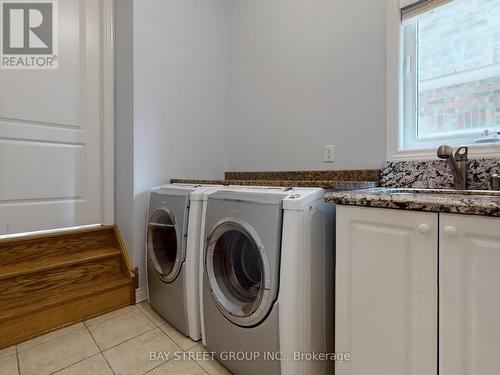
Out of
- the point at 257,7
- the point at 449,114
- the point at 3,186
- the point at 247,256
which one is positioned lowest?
the point at 247,256

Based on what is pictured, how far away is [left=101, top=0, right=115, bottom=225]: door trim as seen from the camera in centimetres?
201

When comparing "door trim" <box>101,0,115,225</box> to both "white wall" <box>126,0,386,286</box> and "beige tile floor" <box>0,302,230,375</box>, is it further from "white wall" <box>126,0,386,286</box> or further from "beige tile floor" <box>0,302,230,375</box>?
"beige tile floor" <box>0,302,230,375</box>

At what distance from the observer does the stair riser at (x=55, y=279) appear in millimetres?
1430

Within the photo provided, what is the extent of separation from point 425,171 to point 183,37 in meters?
2.03

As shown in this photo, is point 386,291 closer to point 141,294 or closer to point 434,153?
point 434,153

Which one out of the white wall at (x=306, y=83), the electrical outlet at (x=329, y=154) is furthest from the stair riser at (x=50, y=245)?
the electrical outlet at (x=329, y=154)

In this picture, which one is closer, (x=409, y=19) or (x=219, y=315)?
(x=219, y=315)

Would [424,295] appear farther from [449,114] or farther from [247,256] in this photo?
[449,114]

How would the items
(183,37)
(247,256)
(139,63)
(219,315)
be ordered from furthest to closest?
(183,37), (139,63), (247,256), (219,315)

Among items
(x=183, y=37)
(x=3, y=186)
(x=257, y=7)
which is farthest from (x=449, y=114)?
(x=3, y=186)

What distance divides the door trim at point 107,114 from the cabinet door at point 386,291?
1.85 m

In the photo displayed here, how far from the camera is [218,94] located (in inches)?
93.9

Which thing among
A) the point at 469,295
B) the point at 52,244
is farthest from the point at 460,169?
the point at 52,244

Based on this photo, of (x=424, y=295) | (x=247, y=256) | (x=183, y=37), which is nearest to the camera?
(x=424, y=295)
